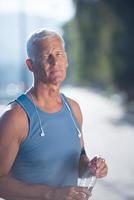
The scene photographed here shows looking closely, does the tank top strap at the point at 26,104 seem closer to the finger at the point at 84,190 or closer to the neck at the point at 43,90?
the neck at the point at 43,90

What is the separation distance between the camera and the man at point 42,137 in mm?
2189

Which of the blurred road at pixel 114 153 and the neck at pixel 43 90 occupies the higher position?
the blurred road at pixel 114 153

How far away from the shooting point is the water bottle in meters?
2.31

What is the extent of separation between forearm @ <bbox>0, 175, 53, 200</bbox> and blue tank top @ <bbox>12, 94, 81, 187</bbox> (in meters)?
0.07

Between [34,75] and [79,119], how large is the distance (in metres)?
0.28

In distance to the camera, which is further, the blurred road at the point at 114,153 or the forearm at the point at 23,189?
the blurred road at the point at 114,153

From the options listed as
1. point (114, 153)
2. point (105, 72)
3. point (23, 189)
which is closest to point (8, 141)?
point (23, 189)

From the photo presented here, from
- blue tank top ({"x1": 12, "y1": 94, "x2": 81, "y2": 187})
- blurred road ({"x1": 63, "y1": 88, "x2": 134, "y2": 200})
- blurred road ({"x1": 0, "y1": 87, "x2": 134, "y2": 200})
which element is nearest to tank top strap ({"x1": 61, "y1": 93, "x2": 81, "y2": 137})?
blue tank top ({"x1": 12, "y1": 94, "x2": 81, "y2": 187})

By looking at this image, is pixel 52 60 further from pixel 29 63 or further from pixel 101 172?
pixel 101 172

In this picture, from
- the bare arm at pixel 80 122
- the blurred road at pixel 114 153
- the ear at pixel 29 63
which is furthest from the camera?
the blurred road at pixel 114 153

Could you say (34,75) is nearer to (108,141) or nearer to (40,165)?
(40,165)

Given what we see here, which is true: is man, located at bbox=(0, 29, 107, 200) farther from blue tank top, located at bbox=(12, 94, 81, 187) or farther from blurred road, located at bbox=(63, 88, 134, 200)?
blurred road, located at bbox=(63, 88, 134, 200)

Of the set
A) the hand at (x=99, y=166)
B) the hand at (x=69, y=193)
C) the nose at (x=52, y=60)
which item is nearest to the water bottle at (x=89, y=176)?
the hand at (x=99, y=166)

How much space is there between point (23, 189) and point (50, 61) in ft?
1.44
